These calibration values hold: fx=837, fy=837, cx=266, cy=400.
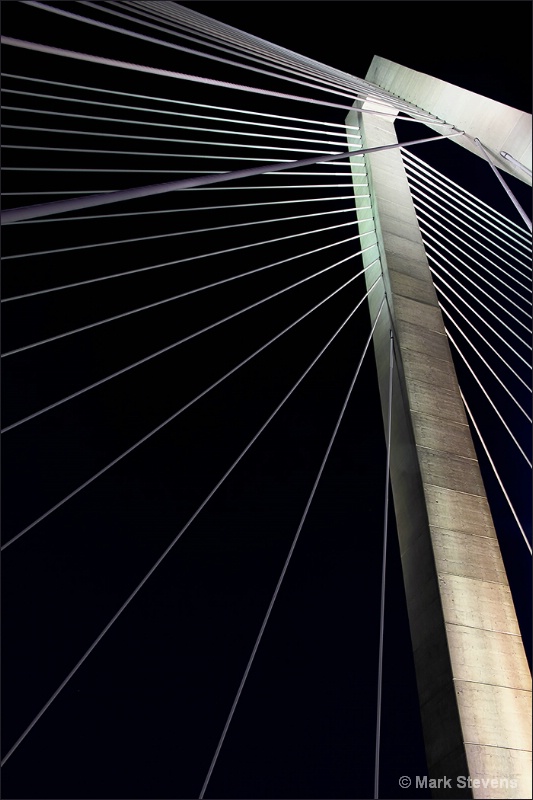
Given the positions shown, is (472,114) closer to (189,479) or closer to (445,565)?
(445,565)

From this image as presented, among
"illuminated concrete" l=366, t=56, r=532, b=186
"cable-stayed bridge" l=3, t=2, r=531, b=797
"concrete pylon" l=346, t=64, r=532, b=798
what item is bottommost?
"cable-stayed bridge" l=3, t=2, r=531, b=797

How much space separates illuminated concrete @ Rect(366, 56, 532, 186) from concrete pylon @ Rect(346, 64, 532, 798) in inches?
12.2

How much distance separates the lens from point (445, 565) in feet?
19.6

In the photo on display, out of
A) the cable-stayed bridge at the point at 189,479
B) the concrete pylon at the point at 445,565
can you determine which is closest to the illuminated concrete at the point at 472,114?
the concrete pylon at the point at 445,565

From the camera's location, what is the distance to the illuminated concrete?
636cm

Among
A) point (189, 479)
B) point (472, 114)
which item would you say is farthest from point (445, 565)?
point (189, 479)

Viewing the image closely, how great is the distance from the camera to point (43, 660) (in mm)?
17156

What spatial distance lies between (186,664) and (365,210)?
1226cm

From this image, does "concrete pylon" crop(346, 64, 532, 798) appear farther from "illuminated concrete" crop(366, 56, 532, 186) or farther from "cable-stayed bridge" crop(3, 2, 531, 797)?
"cable-stayed bridge" crop(3, 2, 531, 797)

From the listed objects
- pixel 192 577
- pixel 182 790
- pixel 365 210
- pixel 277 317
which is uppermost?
pixel 365 210

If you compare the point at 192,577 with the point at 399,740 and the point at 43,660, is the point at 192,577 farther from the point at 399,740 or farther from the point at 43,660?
the point at 399,740

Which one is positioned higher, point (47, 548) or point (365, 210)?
point (365, 210)

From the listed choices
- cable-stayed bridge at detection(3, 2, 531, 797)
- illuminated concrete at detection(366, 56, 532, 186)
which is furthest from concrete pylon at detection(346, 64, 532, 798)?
cable-stayed bridge at detection(3, 2, 531, 797)

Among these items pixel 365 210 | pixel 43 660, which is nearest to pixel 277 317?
pixel 43 660
